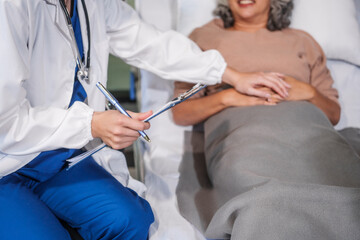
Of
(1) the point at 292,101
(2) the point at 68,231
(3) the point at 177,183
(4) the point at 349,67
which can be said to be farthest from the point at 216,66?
(4) the point at 349,67

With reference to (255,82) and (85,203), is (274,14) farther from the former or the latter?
(85,203)

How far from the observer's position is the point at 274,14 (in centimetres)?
172

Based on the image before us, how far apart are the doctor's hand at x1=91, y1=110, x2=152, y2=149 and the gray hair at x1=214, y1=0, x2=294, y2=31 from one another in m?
0.93

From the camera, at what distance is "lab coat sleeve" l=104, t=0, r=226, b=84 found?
1.41 metres

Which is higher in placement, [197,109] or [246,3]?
[246,3]

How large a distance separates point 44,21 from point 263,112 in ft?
2.58

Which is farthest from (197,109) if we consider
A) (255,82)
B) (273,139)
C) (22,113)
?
(22,113)

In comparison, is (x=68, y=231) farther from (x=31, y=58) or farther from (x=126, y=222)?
(x=31, y=58)

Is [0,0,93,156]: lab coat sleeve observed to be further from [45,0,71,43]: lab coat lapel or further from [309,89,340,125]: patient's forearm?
[309,89,340,125]: patient's forearm

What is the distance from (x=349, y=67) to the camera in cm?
193

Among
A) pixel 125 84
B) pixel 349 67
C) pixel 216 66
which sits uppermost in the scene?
pixel 216 66

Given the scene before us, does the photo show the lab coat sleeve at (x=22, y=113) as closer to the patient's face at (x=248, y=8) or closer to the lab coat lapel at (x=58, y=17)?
the lab coat lapel at (x=58, y=17)

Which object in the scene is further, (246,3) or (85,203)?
(246,3)

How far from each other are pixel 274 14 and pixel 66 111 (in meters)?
1.10
